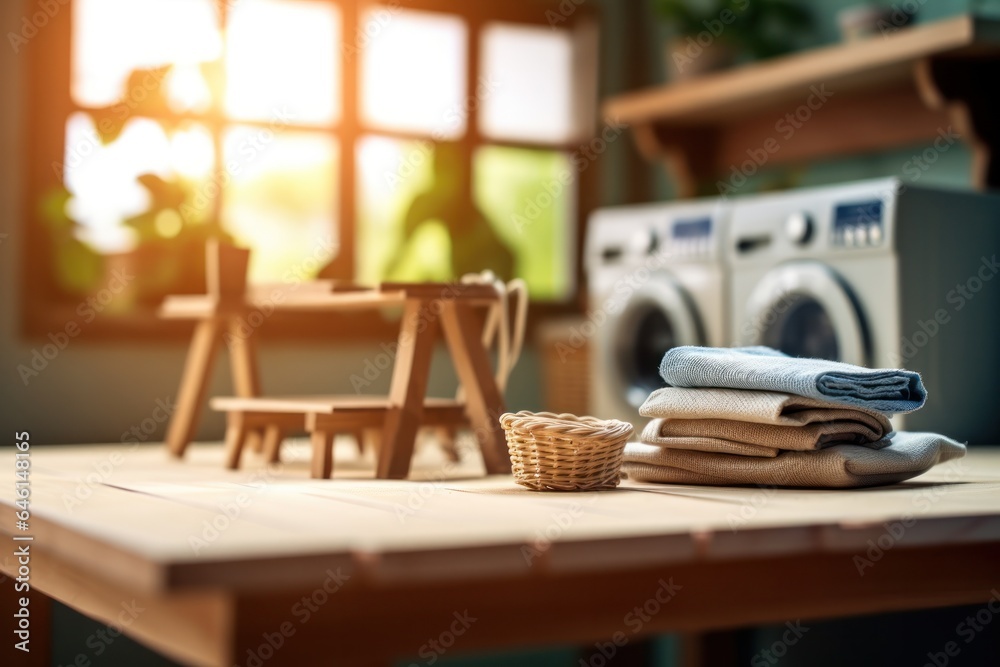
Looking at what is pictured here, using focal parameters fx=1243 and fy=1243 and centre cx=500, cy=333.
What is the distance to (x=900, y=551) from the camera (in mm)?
1398

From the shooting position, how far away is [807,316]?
9.61 feet

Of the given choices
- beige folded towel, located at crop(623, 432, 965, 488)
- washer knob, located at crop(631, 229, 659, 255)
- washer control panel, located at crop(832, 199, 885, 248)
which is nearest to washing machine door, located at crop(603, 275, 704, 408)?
washer knob, located at crop(631, 229, 659, 255)

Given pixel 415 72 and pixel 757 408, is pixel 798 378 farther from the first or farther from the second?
pixel 415 72

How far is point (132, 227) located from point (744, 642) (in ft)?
6.47

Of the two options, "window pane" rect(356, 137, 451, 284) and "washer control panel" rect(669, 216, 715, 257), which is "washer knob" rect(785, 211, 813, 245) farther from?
"window pane" rect(356, 137, 451, 284)

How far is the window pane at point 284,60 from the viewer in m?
3.78

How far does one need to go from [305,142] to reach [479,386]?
2.06 metres

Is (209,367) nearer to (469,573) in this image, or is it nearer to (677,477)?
(677,477)

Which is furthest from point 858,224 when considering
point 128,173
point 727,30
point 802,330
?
point 128,173

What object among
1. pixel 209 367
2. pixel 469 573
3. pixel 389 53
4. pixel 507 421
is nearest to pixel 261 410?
pixel 209 367

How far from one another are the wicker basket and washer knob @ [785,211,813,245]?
1.41 meters

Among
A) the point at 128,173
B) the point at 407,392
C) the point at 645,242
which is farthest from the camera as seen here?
the point at 128,173

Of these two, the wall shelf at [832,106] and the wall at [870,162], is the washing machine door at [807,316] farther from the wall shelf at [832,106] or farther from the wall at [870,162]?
the wall at [870,162]

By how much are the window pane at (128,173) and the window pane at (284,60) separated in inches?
8.7
